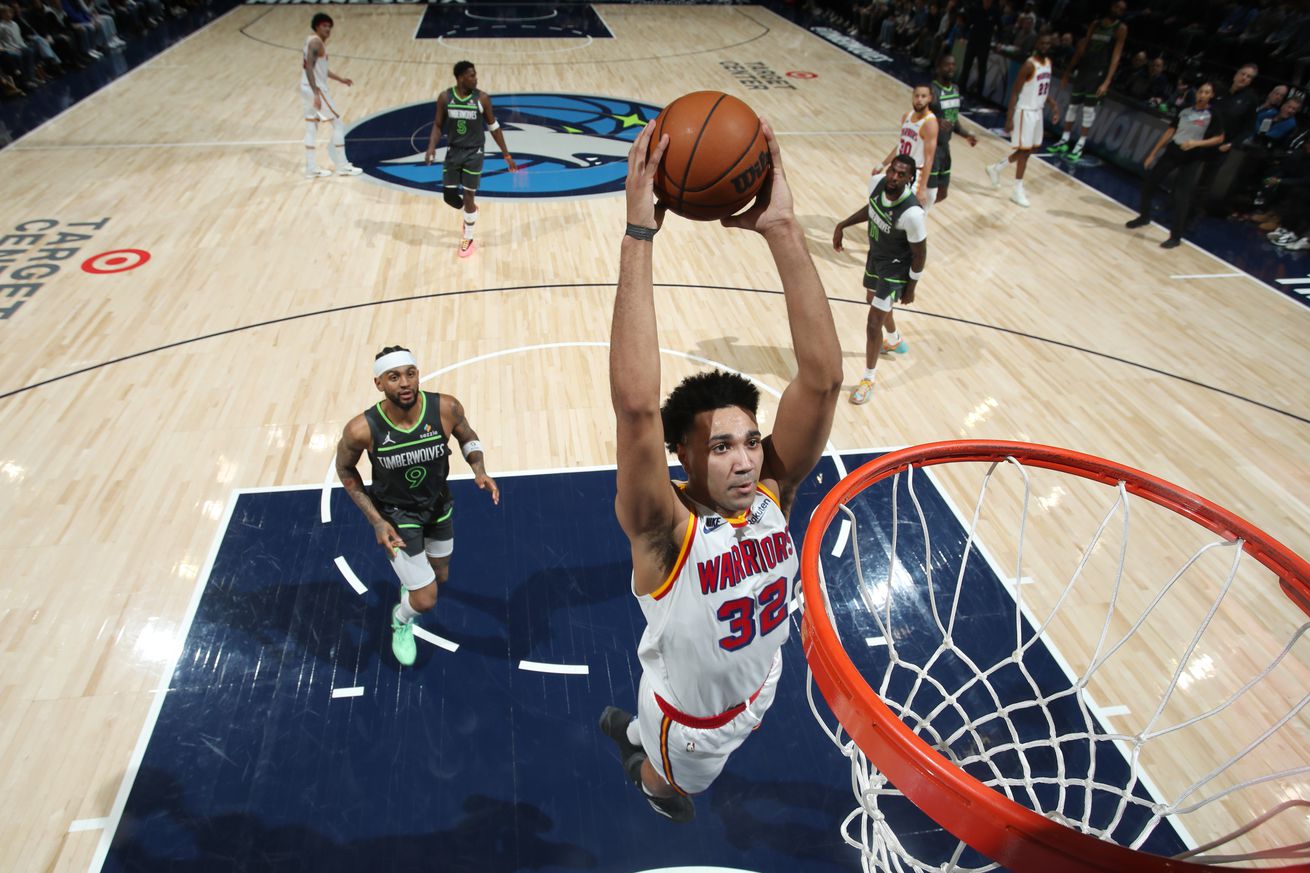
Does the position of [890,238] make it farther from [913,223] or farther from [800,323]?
[800,323]

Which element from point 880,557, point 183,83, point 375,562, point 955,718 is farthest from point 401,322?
point 183,83

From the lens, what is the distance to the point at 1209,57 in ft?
40.6

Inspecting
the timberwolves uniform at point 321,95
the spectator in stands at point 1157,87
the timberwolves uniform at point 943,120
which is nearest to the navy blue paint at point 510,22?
the timberwolves uniform at point 321,95

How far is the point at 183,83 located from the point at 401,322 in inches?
396

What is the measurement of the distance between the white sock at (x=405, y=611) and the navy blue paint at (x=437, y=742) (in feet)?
0.69

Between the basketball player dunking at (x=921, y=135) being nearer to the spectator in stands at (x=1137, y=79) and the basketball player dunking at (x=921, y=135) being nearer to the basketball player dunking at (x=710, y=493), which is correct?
the basketball player dunking at (x=710, y=493)

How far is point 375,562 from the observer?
4.75 meters

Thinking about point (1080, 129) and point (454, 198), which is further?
point (1080, 129)

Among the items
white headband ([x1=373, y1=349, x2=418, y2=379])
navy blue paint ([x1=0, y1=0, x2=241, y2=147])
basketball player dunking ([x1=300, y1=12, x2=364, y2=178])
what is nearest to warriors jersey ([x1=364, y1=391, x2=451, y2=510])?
white headband ([x1=373, y1=349, x2=418, y2=379])

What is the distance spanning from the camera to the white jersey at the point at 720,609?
2377 mm

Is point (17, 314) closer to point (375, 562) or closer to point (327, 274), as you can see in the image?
point (327, 274)

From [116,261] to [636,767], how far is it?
7732mm

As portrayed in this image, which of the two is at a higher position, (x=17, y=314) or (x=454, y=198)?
(x=454, y=198)

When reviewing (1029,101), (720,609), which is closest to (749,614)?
(720,609)
